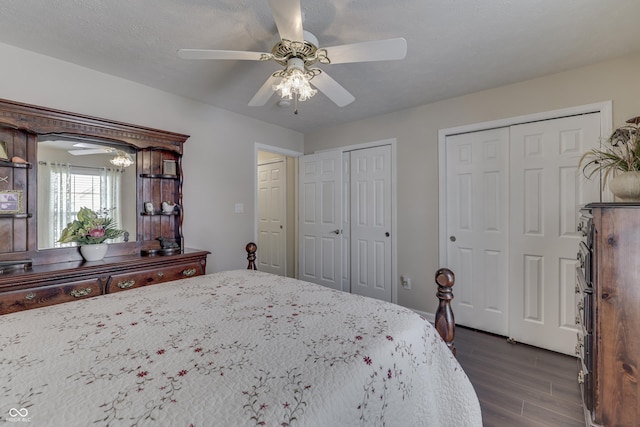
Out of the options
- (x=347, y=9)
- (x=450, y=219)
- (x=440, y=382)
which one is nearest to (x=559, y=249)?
(x=450, y=219)

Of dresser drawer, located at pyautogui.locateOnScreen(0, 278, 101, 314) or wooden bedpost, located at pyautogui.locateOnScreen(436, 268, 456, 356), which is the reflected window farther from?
wooden bedpost, located at pyautogui.locateOnScreen(436, 268, 456, 356)

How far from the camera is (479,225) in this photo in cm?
294

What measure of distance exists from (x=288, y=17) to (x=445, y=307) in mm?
1569

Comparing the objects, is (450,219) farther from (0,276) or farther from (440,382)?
(0,276)

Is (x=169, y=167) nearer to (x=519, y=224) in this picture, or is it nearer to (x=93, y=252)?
(x=93, y=252)

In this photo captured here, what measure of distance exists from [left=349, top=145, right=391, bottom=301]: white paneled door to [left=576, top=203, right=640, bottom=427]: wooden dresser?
205 centimetres

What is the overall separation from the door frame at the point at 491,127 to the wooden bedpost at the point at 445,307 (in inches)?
70.4

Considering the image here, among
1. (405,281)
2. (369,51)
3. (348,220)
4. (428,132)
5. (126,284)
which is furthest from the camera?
(348,220)

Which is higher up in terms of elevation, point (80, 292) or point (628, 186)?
point (628, 186)

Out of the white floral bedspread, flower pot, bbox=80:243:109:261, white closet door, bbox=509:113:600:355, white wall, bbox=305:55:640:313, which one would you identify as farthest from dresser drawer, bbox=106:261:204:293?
white closet door, bbox=509:113:600:355

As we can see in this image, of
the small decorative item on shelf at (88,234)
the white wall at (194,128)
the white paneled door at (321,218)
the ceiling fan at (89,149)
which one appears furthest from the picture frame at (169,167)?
the white paneled door at (321,218)

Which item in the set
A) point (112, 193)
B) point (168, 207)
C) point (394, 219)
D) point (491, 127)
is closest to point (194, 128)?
point (168, 207)

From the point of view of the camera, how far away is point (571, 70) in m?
2.41

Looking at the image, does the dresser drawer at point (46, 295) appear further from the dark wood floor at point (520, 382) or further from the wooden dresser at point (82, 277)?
the dark wood floor at point (520, 382)
